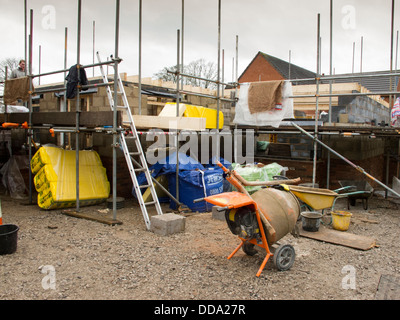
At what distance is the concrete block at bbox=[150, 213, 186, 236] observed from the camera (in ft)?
18.9

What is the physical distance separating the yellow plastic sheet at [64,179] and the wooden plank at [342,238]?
4688mm

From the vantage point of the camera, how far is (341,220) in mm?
6125

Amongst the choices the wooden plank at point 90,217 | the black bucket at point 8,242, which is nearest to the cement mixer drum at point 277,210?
the wooden plank at point 90,217

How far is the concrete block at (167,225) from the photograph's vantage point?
5754 millimetres

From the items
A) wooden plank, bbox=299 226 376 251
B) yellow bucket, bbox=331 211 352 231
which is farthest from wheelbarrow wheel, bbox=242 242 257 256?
yellow bucket, bbox=331 211 352 231

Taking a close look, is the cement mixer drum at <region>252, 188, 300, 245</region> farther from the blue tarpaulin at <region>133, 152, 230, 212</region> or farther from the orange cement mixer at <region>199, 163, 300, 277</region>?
the blue tarpaulin at <region>133, 152, 230, 212</region>

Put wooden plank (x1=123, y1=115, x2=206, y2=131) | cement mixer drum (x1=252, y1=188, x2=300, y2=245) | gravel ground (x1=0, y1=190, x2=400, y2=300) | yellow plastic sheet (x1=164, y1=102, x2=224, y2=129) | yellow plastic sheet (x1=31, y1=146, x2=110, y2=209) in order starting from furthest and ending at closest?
yellow plastic sheet (x1=164, y1=102, x2=224, y2=129) < yellow plastic sheet (x1=31, y1=146, x2=110, y2=209) < wooden plank (x1=123, y1=115, x2=206, y2=131) < cement mixer drum (x1=252, y1=188, x2=300, y2=245) < gravel ground (x1=0, y1=190, x2=400, y2=300)

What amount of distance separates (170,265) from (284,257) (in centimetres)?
147

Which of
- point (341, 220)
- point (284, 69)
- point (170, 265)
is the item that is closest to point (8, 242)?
point (170, 265)

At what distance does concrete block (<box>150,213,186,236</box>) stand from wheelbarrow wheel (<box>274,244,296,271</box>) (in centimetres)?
209

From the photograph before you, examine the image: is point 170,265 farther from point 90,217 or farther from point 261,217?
point 90,217

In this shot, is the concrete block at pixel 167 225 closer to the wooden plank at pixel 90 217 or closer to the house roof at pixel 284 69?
the wooden plank at pixel 90 217

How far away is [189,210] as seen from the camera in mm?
7523

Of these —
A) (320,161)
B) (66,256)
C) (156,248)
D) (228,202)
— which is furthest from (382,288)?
(320,161)
